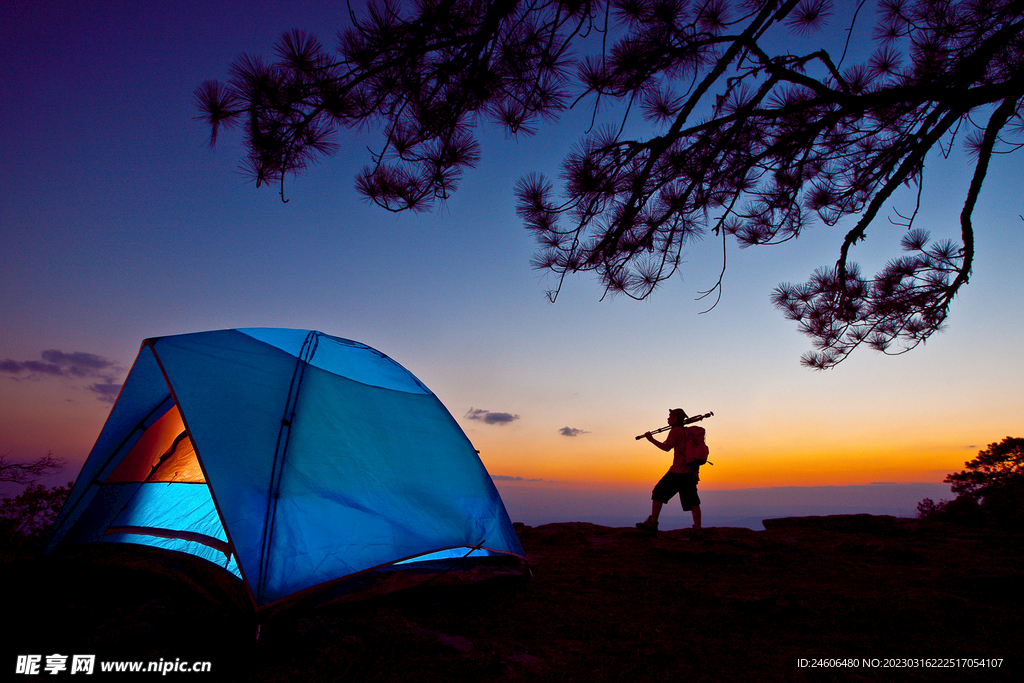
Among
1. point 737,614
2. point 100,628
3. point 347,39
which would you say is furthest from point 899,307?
point 100,628

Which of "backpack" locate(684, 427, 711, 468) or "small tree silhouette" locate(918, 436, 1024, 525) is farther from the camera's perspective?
"small tree silhouette" locate(918, 436, 1024, 525)

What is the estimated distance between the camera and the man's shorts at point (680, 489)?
6910mm

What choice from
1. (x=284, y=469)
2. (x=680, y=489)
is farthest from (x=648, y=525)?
(x=284, y=469)

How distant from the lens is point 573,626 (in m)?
3.44

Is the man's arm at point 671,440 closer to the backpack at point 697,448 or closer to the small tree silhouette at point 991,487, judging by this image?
the backpack at point 697,448

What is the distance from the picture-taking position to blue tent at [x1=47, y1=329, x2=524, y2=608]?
2.95 meters

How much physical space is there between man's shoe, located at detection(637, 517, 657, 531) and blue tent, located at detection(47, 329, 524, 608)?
12.8ft

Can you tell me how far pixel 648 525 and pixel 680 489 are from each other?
82 centimetres

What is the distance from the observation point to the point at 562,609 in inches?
148

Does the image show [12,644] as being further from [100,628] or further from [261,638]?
[261,638]

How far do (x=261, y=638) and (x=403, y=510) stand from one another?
44.1 inches

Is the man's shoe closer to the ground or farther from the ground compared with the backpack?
closer to the ground

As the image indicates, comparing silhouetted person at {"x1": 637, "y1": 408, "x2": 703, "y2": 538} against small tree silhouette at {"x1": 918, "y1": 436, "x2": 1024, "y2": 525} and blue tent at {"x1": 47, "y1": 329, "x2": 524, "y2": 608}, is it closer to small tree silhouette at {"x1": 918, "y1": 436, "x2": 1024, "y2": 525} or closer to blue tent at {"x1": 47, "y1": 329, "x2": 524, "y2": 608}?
blue tent at {"x1": 47, "y1": 329, "x2": 524, "y2": 608}

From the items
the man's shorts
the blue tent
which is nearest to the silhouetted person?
the man's shorts
